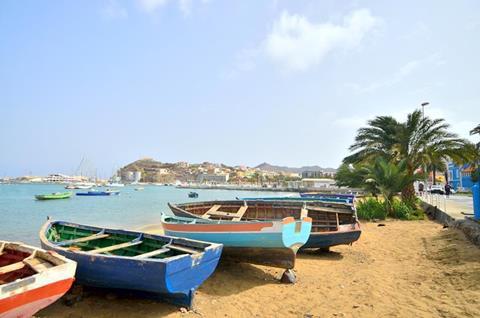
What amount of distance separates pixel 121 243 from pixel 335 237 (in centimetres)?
581

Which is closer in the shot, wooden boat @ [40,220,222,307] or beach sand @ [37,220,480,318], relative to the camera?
wooden boat @ [40,220,222,307]

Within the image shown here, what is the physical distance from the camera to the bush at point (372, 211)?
17859 millimetres

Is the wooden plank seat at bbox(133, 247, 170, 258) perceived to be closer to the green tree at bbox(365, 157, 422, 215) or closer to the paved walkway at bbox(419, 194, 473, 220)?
the paved walkway at bbox(419, 194, 473, 220)

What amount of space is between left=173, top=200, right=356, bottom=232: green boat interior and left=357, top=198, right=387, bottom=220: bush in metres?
7.91

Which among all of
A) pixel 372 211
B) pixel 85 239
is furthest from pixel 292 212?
pixel 372 211

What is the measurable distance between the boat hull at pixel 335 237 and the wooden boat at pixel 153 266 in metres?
4.60

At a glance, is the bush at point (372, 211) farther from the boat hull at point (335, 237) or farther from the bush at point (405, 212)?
the boat hull at point (335, 237)

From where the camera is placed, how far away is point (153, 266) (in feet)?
16.5

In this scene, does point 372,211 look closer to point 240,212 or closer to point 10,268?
point 240,212

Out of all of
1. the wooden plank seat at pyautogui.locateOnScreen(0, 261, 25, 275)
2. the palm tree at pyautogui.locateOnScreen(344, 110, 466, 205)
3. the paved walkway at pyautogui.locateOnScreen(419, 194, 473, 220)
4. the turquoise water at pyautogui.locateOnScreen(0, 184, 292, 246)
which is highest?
the palm tree at pyautogui.locateOnScreen(344, 110, 466, 205)

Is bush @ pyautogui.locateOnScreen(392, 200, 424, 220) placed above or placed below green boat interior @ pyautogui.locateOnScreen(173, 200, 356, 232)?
below

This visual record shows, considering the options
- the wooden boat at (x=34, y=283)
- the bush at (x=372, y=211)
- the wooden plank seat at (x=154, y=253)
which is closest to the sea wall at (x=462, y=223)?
the bush at (x=372, y=211)

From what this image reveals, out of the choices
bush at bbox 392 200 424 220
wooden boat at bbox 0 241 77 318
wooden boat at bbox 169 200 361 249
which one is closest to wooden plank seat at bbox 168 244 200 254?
wooden boat at bbox 0 241 77 318

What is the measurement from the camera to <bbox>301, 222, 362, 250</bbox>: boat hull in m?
9.82
